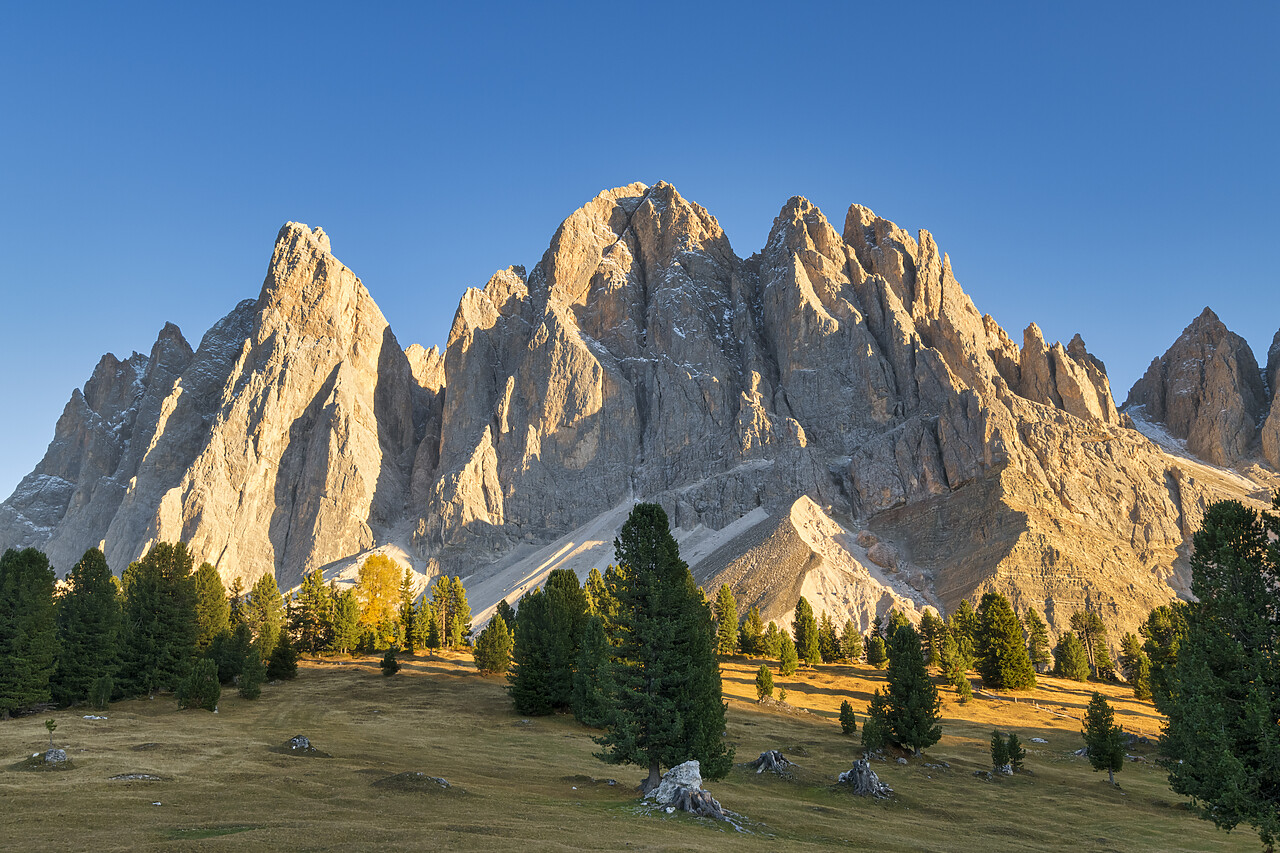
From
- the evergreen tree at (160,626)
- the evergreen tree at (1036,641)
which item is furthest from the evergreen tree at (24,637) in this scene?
the evergreen tree at (1036,641)

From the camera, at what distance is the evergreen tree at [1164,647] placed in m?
26.3

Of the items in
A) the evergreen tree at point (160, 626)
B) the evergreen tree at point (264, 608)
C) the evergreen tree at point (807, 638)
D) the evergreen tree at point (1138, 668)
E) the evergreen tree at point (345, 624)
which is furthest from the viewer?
the evergreen tree at point (807, 638)

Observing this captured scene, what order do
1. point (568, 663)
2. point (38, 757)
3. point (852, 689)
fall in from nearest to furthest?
1. point (38, 757)
2. point (568, 663)
3. point (852, 689)

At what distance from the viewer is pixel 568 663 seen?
59.2 metres

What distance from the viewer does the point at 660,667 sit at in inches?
1278

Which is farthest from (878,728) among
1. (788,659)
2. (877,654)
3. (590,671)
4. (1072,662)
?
(1072,662)

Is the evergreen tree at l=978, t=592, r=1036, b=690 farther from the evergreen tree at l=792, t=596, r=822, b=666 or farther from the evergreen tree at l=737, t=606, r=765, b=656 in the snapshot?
the evergreen tree at l=737, t=606, r=765, b=656

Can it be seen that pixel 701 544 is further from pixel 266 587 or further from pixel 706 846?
pixel 706 846

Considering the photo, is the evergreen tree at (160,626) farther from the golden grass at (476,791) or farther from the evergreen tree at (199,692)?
the evergreen tree at (199,692)

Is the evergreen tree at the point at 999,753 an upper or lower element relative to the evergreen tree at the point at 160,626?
lower

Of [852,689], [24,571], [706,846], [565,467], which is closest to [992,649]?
[852,689]

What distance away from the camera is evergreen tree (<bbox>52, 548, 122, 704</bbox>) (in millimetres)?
51156

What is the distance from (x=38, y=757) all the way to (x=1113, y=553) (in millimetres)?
161390

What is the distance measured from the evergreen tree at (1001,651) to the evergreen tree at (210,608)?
7343 centimetres
